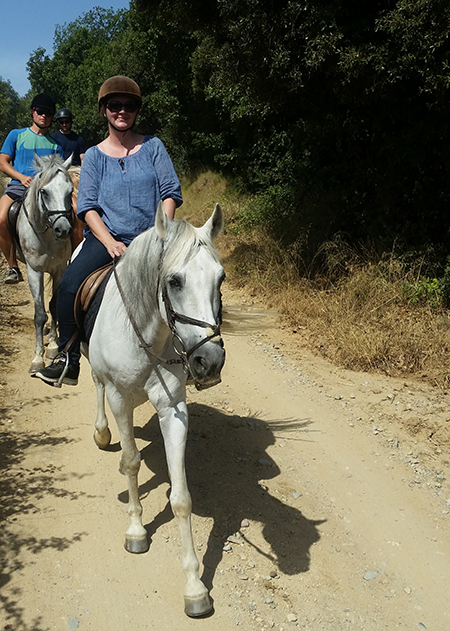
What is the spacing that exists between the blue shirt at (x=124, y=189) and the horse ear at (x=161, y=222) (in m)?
0.99

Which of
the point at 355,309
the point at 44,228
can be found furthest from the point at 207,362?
the point at 355,309

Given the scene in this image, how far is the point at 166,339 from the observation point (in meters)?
3.22

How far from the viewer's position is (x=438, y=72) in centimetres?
664

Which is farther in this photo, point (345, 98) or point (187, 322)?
point (345, 98)

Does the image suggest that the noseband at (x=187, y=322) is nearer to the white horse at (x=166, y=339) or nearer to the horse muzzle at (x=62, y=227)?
the white horse at (x=166, y=339)

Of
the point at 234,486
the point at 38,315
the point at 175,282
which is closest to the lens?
the point at 175,282

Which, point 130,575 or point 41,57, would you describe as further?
point 41,57

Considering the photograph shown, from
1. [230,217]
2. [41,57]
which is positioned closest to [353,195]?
[230,217]

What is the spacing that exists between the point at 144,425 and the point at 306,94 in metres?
6.49

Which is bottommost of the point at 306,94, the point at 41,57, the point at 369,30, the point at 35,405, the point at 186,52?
the point at 35,405

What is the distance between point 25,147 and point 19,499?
5091 millimetres

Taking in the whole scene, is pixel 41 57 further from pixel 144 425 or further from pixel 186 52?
pixel 144 425

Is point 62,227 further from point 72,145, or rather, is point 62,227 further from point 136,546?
point 136,546

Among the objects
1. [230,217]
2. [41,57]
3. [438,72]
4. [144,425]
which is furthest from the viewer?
[41,57]
